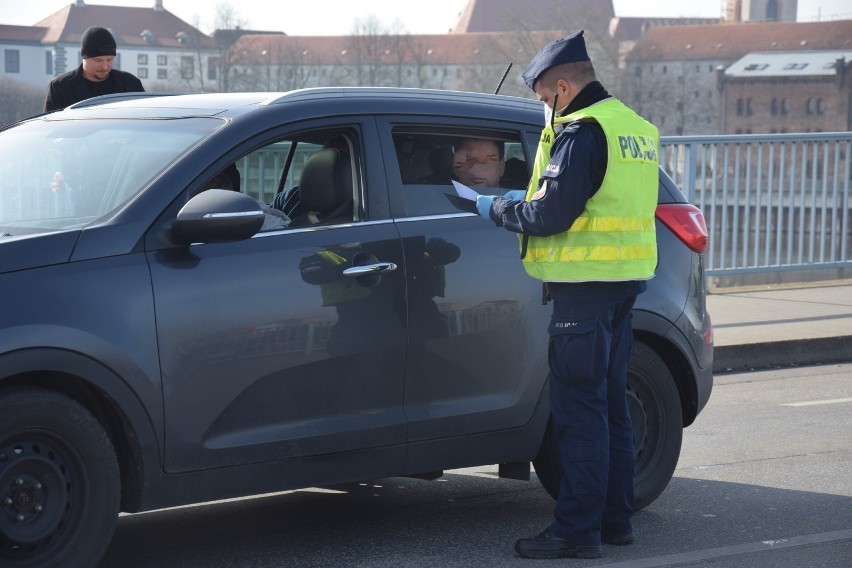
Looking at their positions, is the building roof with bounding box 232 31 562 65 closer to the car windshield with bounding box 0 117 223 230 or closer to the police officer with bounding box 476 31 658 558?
the car windshield with bounding box 0 117 223 230

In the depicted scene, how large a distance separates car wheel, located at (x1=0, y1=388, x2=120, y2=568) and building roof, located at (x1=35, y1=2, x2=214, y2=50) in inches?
5769

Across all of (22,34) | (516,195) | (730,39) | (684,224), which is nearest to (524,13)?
(730,39)

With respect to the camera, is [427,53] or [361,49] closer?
[361,49]

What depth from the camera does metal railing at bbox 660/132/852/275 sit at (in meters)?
13.6

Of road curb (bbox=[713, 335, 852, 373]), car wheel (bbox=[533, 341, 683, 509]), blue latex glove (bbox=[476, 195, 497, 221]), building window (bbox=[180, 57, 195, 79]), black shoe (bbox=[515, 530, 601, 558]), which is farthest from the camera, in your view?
building window (bbox=[180, 57, 195, 79])

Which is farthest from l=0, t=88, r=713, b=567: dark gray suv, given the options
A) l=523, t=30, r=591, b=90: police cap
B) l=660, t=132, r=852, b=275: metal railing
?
l=660, t=132, r=852, b=275: metal railing

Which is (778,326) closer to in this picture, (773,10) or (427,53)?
(427,53)

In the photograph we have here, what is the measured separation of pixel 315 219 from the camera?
193 inches

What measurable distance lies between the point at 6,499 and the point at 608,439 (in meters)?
2.02

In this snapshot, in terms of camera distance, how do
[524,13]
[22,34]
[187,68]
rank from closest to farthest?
[524,13], [187,68], [22,34]

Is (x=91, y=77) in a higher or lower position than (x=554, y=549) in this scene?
higher

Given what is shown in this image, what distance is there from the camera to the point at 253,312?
451 cm

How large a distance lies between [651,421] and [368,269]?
156 centimetres

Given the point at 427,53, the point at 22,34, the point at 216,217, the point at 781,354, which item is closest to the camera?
the point at 216,217
